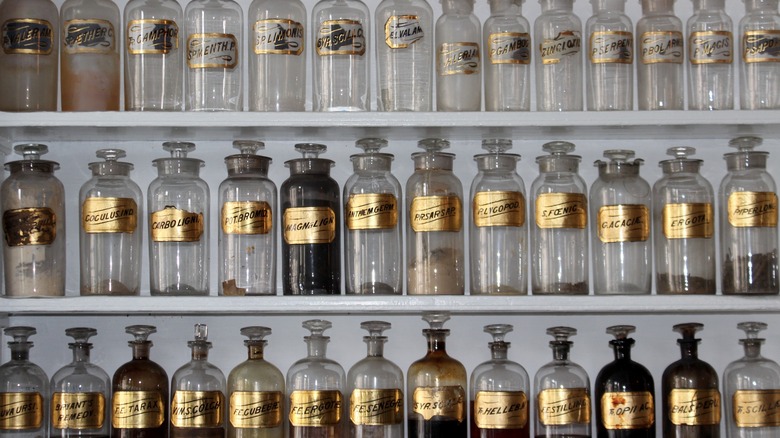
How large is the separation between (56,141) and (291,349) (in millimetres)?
585

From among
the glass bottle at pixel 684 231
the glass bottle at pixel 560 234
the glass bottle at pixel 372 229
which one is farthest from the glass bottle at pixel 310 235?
the glass bottle at pixel 684 231

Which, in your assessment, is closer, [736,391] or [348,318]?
[736,391]

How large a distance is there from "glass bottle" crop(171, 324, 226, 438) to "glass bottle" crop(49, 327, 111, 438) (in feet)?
0.39

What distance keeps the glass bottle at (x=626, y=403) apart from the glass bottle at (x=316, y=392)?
1.40 feet

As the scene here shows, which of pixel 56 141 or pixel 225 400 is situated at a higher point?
pixel 56 141

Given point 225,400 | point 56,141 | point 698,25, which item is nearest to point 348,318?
point 225,400

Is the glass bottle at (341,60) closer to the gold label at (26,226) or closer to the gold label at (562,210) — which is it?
the gold label at (562,210)

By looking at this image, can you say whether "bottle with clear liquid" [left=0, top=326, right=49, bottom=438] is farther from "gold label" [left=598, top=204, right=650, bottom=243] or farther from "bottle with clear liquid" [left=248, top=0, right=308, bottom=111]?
"gold label" [left=598, top=204, right=650, bottom=243]

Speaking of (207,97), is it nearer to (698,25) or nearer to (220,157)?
(220,157)

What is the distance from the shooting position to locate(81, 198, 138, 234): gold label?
156 centimetres

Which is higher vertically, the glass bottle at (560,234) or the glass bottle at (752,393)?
the glass bottle at (560,234)

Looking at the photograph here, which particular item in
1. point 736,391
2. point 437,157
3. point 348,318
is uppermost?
point 437,157

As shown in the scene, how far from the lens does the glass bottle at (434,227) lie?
1.55 meters

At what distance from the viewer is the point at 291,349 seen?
178cm
